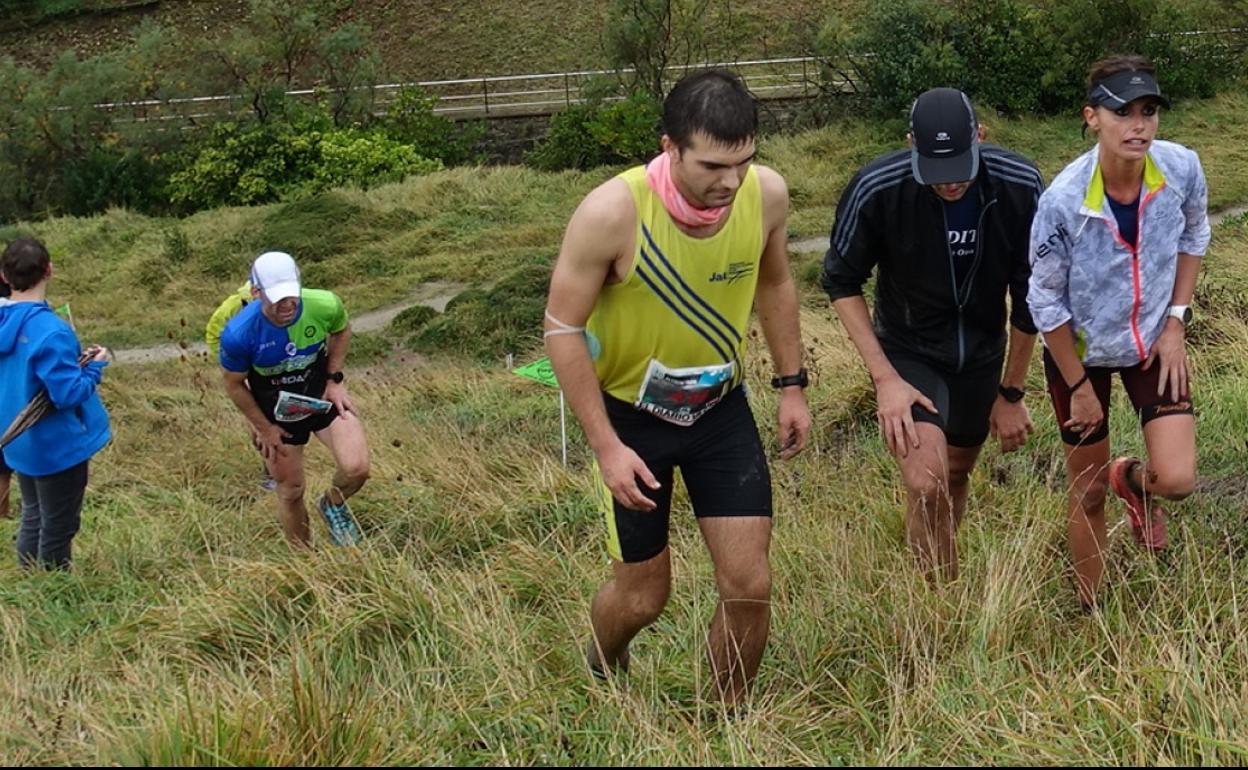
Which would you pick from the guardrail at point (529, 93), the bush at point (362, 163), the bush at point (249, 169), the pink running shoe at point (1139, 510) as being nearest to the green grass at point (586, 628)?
the pink running shoe at point (1139, 510)

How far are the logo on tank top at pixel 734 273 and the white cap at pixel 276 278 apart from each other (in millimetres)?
3006

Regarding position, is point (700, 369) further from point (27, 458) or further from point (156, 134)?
point (156, 134)

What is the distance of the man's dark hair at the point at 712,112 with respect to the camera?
3.71 meters

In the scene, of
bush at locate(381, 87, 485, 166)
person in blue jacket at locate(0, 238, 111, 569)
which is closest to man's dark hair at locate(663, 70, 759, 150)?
person in blue jacket at locate(0, 238, 111, 569)

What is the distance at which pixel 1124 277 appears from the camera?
14.5 feet

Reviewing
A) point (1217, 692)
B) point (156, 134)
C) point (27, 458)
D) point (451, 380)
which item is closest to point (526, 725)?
point (1217, 692)

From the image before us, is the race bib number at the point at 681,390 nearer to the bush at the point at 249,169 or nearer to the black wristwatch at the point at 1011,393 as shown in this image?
the black wristwatch at the point at 1011,393

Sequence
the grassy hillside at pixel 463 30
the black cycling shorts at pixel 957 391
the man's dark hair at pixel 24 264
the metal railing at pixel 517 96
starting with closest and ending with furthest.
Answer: the black cycling shorts at pixel 957 391, the man's dark hair at pixel 24 264, the metal railing at pixel 517 96, the grassy hillside at pixel 463 30

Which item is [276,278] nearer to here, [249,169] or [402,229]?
[402,229]

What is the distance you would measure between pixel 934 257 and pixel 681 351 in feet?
3.63

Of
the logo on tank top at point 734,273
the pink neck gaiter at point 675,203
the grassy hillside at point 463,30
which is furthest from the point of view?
the grassy hillside at point 463,30

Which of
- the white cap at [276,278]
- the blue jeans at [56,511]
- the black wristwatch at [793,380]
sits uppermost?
the black wristwatch at [793,380]

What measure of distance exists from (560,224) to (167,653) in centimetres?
1791

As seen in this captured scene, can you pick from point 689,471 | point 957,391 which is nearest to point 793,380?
point 689,471
